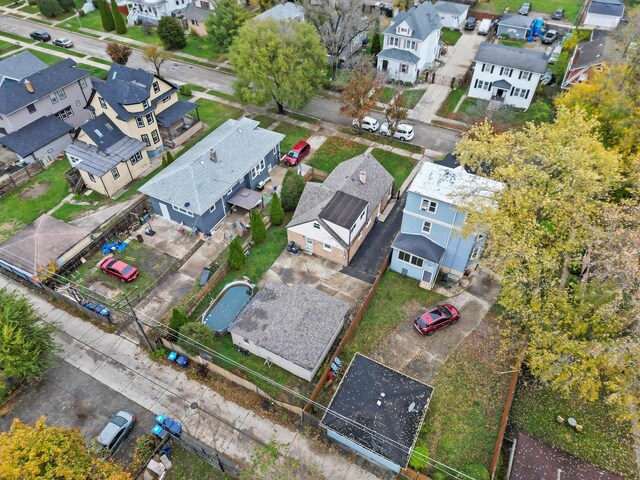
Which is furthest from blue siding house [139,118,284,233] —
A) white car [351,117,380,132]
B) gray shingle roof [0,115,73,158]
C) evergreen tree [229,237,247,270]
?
gray shingle roof [0,115,73,158]

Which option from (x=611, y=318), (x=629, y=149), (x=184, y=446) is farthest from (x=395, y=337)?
(x=629, y=149)

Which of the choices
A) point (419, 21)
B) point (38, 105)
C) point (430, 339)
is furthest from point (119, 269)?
point (419, 21)

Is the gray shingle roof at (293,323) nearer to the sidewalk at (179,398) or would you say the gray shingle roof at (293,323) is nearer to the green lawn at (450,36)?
the sidewalk at (179,398)

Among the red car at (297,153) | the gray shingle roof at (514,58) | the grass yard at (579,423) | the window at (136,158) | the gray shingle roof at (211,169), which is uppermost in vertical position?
the gray shingle roof at (514,58)

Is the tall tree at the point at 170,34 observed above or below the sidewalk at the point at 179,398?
above

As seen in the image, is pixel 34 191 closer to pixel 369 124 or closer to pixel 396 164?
pixel 369 124

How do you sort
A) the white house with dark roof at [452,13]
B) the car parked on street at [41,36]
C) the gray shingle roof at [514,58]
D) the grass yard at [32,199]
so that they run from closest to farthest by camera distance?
the grass yard at [32,199], the gray shingle roof at [514,58], the car parked on street at [41,36], the white house with dark roof at [452,13]

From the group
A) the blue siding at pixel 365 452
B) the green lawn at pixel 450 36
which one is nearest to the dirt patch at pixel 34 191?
the blue siding at pixel 365 452
